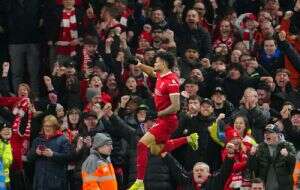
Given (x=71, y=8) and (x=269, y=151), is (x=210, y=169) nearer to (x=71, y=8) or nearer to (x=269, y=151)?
(x=269, y=151)

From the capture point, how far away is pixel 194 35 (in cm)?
2439

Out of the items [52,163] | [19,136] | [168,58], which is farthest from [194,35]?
[168,58]

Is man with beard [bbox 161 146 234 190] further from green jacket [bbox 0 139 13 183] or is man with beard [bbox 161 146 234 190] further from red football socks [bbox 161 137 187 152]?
green jacket [bbox 0 139 13 183]

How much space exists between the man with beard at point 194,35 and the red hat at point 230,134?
4.36m

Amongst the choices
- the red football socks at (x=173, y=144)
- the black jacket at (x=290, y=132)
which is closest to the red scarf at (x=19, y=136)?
the red football socks at (x=173, y=144)

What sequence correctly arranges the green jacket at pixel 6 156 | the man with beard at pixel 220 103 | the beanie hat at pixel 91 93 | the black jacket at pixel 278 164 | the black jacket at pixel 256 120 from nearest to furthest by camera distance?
the black jacket at pixel 278 164
the green jacket at pixel 6 156
the black jacket at pixel 256 120
the man with beard at pixel 220 103
the beanie hat at pixel 91 93

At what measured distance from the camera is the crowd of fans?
63.9 ft

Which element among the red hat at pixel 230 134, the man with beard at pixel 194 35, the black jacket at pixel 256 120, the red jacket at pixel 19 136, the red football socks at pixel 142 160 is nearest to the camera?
the red football socks at pixel 142 160

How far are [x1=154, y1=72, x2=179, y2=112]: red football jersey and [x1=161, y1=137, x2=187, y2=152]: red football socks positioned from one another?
772mm

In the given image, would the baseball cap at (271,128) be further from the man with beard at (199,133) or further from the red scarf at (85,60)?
the red scarf at (85,60)

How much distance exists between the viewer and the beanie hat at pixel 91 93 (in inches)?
866

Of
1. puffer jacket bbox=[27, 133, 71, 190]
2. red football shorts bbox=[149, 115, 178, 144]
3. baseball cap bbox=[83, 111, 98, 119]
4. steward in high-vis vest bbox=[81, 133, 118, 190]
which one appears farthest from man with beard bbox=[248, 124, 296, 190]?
puffer jacket bbox=[27, 133, 71, 190]

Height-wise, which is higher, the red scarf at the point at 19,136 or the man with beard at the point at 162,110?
the man with beard at the point at 162,110

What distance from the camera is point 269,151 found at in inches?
764
